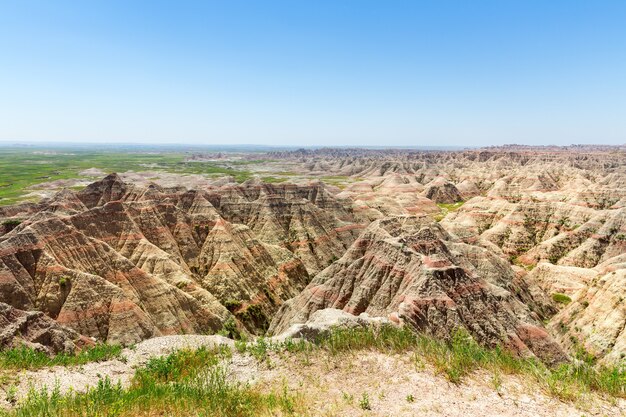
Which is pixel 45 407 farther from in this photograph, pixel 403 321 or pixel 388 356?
pixel 403 321

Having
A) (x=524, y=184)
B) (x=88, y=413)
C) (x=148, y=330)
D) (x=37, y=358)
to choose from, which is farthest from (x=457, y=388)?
(x=524, y=184)

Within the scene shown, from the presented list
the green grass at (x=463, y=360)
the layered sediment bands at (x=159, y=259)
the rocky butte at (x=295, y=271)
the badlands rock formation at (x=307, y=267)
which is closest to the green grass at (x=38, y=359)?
the green grass at (x=463, y=360)

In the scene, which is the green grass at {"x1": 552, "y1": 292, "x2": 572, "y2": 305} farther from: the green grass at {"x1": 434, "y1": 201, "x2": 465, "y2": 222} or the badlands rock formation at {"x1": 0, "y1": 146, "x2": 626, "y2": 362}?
the green grass at {"x1": 434, "y1": 201, "x2": 465, "y2": 222}

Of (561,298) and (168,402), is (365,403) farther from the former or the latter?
(561,298)

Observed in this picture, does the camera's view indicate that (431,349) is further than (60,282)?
No

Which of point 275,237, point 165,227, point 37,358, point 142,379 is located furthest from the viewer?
point 275,237

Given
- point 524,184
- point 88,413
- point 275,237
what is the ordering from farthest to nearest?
Answer: point 524,184
point 275,237
point 88,413

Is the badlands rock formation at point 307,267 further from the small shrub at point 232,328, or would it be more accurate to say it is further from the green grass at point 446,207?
the green grass at point 446,207
